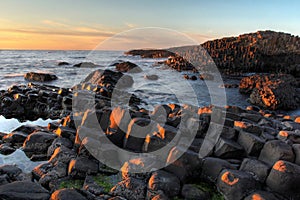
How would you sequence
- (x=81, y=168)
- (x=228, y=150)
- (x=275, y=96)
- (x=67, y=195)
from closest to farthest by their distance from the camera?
(x=67, y=195) → (x=81, y=168) → (x=228, y=150) → (x=275, y=96)

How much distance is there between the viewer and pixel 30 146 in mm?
5777

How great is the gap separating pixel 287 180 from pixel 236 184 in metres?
0.75

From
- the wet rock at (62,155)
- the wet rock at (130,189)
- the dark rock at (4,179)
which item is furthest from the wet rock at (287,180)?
the dark rock at (4,179)

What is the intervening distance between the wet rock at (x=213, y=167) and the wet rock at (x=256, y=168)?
0.81ft

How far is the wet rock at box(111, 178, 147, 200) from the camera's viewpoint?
394 cm

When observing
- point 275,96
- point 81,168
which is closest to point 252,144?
point 81,168

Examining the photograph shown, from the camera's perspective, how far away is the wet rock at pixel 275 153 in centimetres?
428

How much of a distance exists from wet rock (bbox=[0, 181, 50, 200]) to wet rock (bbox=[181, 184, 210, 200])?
2097 millimetres

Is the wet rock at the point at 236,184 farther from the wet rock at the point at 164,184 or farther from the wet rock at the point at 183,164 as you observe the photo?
the wet rock at the point at 164,184

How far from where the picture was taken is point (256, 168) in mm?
4145

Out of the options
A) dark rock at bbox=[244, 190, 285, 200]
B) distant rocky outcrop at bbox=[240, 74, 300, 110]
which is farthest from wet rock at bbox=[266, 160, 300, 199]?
distant rocky outcrop at bbox=[240, 74, 300, 110]

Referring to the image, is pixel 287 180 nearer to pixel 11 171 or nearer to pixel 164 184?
pixel 164 184

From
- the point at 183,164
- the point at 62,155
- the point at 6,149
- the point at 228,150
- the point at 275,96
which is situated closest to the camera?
the point at 183,164

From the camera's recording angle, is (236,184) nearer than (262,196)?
No
